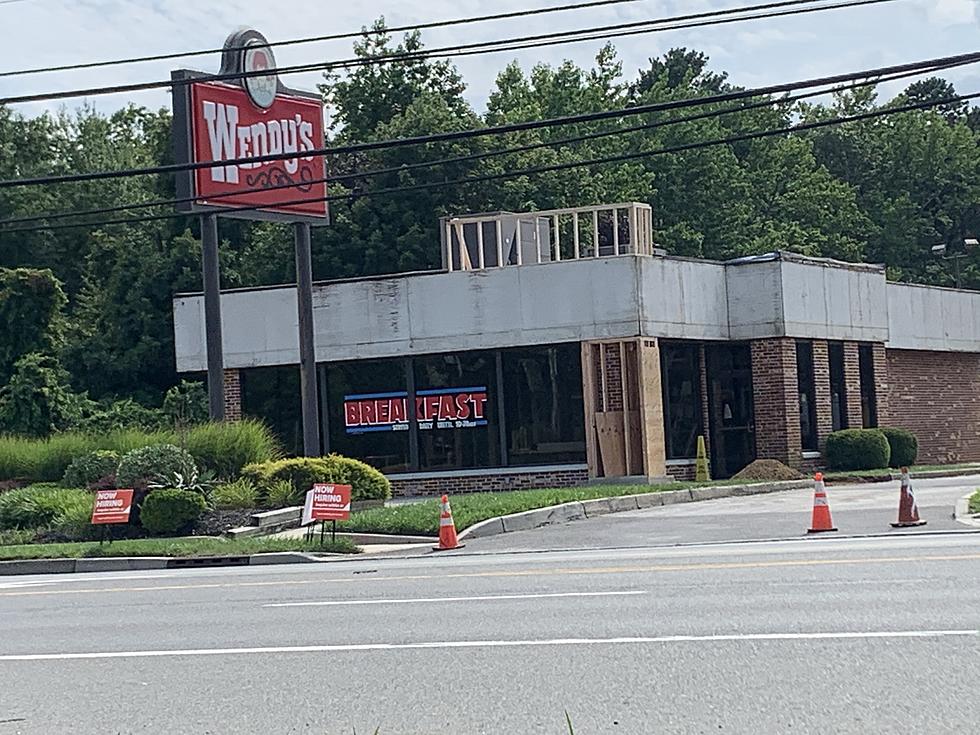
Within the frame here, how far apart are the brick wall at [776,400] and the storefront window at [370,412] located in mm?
7639

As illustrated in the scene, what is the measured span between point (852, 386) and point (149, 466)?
1762 cm

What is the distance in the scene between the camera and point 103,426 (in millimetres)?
37906

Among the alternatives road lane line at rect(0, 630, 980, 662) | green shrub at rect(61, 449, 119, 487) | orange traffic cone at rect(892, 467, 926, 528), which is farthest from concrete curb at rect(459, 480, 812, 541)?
road lane line at rect(0, 630, 980, 662)

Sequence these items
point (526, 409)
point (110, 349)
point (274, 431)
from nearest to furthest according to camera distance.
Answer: point (526, 409), point (274, 431), point (110, 349)

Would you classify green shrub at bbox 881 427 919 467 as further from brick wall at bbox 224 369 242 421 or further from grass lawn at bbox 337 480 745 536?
brick wall at bbox 224 369 242 421

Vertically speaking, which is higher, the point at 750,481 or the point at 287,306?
the point at 287,306

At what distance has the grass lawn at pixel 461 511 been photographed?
74.3ft

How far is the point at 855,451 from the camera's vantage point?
33.7 meters

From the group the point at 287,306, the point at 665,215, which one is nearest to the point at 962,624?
the point at 287,306

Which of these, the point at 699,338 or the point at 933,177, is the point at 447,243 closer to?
the point at 699,338

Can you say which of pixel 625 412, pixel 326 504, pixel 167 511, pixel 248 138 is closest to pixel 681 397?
pixel 625 412

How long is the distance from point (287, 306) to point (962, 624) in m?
24.9

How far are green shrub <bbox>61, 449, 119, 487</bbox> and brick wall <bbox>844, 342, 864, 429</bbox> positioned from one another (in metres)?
16.8

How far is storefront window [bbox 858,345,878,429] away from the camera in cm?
3709
